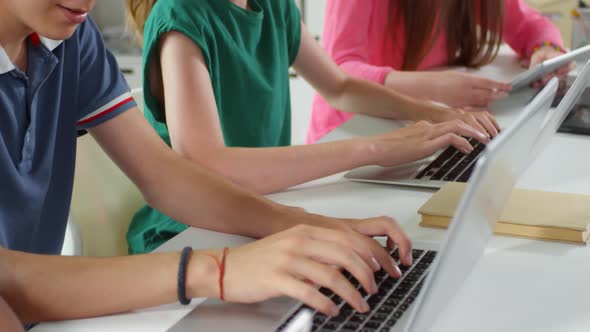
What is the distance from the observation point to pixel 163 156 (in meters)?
1.08

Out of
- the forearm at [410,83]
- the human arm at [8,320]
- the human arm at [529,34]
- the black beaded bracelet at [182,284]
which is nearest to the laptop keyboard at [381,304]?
the black beaded bracelet at [182,284]

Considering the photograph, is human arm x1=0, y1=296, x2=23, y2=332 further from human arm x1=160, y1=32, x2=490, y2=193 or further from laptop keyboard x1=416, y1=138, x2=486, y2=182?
laptop keyboard x1=416, y1=138, x2=486, y2=182

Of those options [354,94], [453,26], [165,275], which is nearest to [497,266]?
[165,275]

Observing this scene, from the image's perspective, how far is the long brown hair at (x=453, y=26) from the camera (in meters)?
1.80

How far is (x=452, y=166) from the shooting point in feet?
3.85

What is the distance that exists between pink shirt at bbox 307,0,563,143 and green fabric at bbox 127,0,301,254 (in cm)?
26

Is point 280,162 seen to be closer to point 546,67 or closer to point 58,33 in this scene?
point 58,33

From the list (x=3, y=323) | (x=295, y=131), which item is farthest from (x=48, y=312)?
(x=295, y=131)

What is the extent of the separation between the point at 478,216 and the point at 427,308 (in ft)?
0.28

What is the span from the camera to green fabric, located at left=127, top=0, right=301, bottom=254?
124 cm

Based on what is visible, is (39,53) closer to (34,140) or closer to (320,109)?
(34,140)

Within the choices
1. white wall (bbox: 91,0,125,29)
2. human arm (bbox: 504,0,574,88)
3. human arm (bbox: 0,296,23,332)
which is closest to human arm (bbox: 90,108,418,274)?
human arm (bbox: 0,296,23,332)

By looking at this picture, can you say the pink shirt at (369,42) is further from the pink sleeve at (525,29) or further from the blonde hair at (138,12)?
the blonde hair at (138,12)

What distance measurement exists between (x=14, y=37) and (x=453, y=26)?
3.91 ft
